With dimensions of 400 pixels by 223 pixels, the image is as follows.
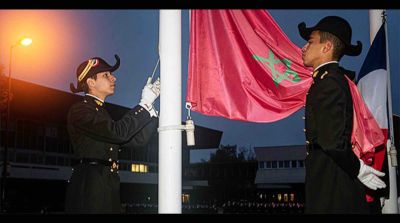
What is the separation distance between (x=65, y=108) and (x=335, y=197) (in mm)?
34161

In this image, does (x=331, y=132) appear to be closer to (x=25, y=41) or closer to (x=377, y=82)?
(x=377, y=82)

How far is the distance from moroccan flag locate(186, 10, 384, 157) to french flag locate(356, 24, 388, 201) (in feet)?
2.37

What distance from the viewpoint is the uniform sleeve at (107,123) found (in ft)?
12.1

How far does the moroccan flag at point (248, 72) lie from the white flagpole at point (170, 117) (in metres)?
0.37

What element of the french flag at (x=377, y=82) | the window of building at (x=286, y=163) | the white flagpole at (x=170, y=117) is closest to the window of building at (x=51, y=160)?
the window of building at (x=286, y=163)

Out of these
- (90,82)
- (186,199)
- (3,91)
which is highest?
Answer: (3,91)

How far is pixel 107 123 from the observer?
3.80 meters

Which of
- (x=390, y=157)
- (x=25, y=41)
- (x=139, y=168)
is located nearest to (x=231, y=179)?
(x=139, y=168)

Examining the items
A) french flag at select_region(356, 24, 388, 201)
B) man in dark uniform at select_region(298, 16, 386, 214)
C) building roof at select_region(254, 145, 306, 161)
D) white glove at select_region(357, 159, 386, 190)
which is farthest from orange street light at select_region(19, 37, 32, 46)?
building roof at select_region(254, 145, 306, 161)

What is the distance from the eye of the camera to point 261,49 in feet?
11.7

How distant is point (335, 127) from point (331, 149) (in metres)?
0.15

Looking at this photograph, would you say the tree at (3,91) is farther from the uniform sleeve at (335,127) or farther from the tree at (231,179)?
the tree at (231,179)
